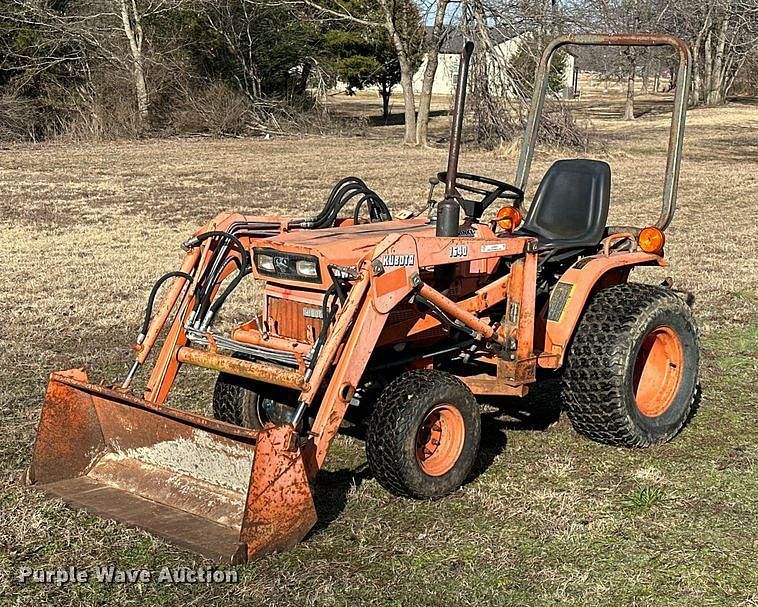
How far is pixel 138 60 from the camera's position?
1062 inches

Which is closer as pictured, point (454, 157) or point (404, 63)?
point (454, 157)

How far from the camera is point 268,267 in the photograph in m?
4.18

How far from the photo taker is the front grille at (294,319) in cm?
409

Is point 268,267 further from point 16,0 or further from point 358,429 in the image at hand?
point 16,0

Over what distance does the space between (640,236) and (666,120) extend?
116 ft

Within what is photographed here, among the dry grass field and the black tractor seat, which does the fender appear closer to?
the black tractor seat

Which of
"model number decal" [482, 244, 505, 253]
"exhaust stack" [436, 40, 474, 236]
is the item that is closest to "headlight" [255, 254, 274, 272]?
"exhaust stack" [436, 40, 474, 236]

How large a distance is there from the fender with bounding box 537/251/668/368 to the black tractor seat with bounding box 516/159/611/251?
0.18 metres

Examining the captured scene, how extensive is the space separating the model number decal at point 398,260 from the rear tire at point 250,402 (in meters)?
1.08

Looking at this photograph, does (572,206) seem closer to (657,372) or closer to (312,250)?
(657,372)

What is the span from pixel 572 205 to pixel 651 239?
1.46 feet

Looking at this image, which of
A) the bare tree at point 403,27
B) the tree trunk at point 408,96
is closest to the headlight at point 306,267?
the bare tree at point 403,27

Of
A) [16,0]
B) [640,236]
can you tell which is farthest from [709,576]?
[16,0]

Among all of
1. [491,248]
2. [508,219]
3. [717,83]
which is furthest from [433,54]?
[717,83]
